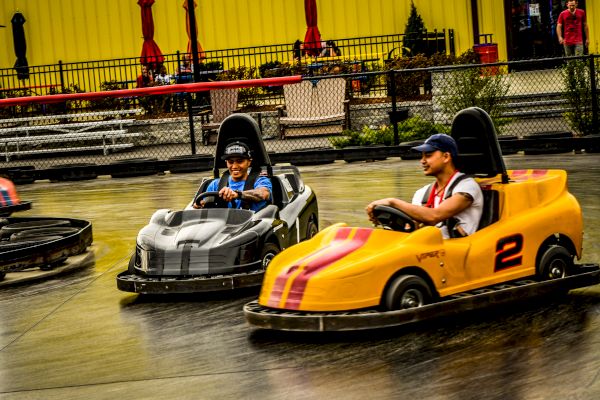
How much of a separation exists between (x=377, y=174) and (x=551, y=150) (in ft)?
8.54

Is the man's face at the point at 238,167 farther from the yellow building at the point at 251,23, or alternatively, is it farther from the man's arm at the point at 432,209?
the yellow building at the point at 251,23

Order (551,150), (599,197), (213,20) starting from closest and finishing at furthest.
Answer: (599,197) < (551,150) < (213,20)

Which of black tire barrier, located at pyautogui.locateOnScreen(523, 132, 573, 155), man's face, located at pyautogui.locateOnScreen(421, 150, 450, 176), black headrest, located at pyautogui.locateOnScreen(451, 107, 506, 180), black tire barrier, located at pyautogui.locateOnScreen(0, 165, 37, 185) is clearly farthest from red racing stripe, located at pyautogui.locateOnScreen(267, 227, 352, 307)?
black tire barrier, located at pyautogui.locateOnScreen(0, 165, 37, 185)

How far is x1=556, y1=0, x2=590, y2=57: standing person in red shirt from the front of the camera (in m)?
19.9

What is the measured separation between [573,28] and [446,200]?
13.8m

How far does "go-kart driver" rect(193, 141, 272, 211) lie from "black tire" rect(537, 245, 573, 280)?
2374 mm

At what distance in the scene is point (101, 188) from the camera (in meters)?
16.4

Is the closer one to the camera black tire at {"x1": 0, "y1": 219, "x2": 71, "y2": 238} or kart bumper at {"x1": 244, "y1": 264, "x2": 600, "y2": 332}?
kart bumper at {"x1": 244, "y1": 264, "x2": 600, "y2": 332}

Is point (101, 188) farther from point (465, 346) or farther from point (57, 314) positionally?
point (465, 346)

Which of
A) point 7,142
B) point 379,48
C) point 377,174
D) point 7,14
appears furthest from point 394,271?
point 7,14

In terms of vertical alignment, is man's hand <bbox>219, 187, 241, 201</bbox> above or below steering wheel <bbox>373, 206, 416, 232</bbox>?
above

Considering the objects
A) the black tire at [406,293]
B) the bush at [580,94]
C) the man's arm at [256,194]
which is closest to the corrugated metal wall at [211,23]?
the bush at [580,94]

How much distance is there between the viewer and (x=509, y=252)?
695cm

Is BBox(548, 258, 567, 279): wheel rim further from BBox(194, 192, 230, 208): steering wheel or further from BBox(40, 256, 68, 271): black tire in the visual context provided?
BBox(40, 256, 68, 271): black tire
